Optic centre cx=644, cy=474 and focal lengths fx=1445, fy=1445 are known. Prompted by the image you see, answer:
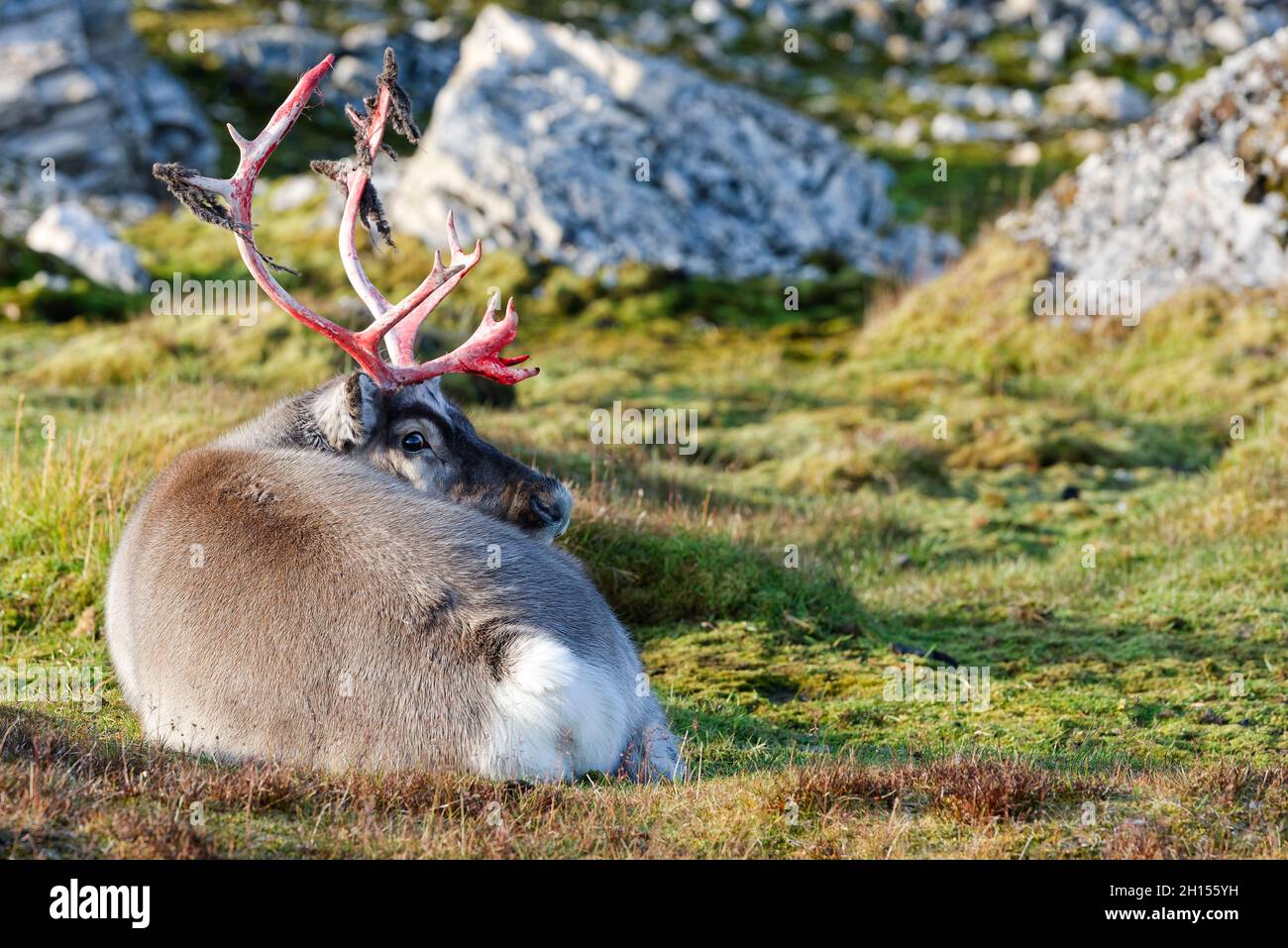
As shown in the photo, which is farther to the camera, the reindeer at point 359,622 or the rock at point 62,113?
the rock at point 62,113

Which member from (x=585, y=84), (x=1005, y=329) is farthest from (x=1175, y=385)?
(x=585, y=84)

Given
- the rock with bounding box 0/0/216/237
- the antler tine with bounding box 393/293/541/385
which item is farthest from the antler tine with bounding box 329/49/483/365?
the rock with bounding box 0/0/216/237

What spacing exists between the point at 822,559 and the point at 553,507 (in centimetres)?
476

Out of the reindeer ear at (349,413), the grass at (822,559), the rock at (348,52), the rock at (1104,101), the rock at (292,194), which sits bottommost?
the grass at (822,559)

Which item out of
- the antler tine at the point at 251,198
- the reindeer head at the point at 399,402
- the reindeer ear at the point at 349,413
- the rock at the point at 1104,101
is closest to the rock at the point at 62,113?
the antler tine at the point at 251,198

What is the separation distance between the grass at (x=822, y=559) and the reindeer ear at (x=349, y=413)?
6.33ft

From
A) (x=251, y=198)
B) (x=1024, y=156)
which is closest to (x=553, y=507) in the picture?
(x=251, y=198)

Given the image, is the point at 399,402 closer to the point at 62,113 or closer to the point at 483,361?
the point at 483,361

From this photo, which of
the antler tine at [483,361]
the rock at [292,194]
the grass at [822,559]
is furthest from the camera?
the rock at [292,194]

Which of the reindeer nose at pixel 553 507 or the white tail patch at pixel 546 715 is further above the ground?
the reindeer nose at pixel 553 507

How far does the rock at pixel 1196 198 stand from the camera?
19.5 metres

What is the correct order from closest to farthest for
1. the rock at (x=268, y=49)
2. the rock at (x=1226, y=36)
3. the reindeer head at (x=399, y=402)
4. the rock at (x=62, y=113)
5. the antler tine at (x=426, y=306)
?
the reindeer head at (x=399, y=402) < the antler tine at (x=426, y=306) < the rock at (x=62, y=113) < the rock at (x=268, y=49) < the rock at (x=1226, y=36)

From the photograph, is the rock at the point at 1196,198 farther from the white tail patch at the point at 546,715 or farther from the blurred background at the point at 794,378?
the white tail patch at the point at 546,715

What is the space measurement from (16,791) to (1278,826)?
5183 mm
